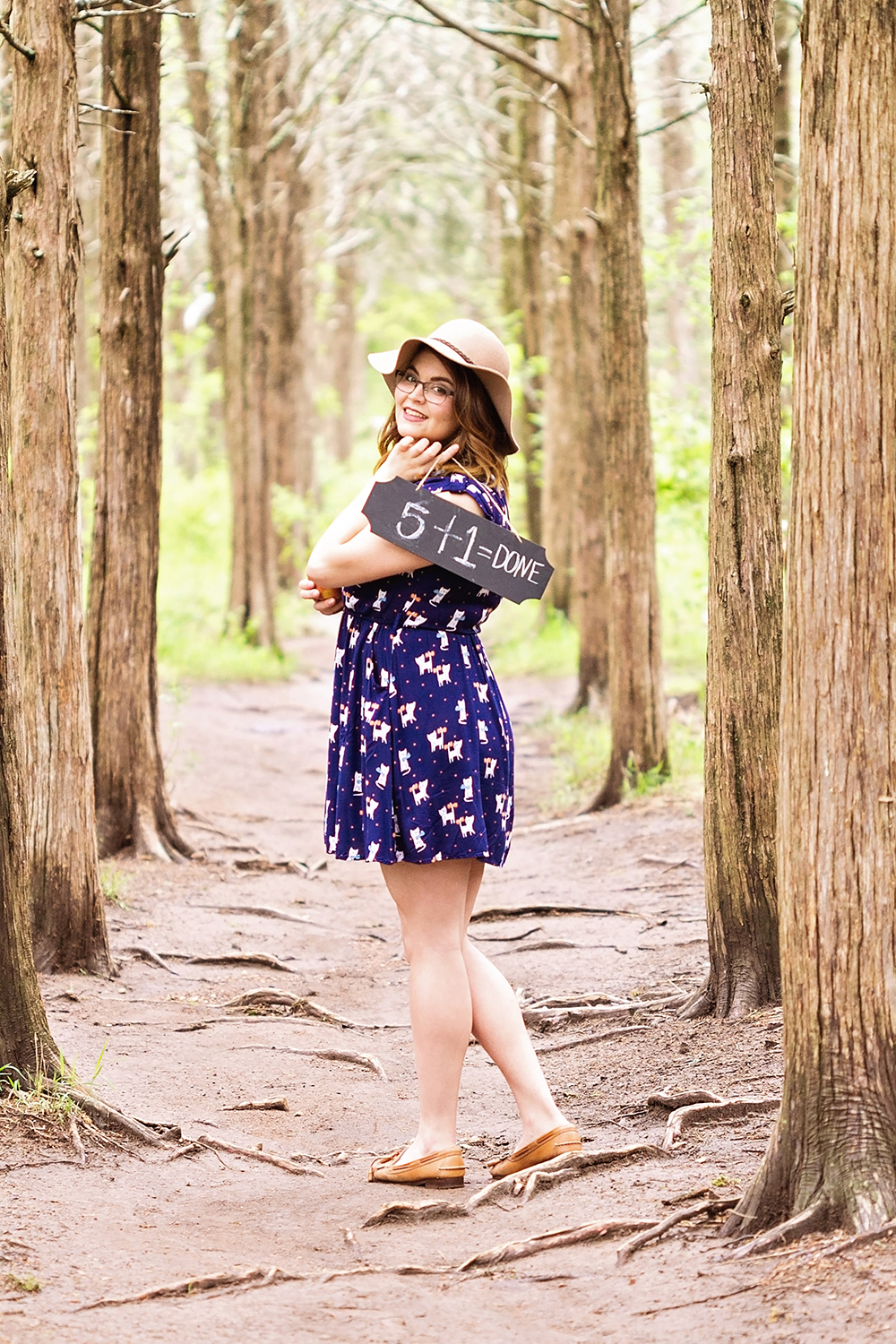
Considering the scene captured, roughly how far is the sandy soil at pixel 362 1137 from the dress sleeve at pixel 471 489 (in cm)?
176

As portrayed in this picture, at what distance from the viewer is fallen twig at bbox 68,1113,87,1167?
4.22m

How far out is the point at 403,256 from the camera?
1793 inches

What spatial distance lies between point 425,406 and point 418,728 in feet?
2.83

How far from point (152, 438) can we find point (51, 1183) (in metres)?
5.48

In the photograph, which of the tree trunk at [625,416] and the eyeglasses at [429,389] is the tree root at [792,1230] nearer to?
the eyeglasses at [429,389]

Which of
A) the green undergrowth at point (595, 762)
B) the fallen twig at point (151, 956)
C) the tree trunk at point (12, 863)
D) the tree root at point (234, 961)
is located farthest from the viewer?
the green undergrowth at point (595, 762)

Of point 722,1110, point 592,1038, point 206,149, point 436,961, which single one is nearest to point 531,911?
point 592,1038

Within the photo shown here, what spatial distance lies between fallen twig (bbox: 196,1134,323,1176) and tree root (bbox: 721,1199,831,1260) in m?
1.60

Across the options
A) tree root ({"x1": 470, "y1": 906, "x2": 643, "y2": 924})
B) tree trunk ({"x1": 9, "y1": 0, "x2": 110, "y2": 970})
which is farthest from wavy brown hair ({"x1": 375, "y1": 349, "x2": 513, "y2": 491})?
tree root ({"x1": 470, "y1": 906, "x2": 643, "y2": 924})

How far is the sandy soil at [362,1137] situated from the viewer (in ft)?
10.2

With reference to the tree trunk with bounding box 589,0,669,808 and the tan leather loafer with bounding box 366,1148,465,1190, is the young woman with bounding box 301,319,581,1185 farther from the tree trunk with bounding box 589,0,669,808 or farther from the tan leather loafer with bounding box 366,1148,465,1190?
the tree trunk with bounding box 589,0,669,808

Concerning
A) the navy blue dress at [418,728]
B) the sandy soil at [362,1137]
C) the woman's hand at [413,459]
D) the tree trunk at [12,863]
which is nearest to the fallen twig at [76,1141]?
the sandy soil at [362,1137]

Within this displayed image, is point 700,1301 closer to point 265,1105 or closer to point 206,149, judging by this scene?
point 265,1105

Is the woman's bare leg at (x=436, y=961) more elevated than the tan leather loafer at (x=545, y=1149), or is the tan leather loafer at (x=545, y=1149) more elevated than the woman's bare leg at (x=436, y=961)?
the woman's bare leg at (x=436, y=961)
